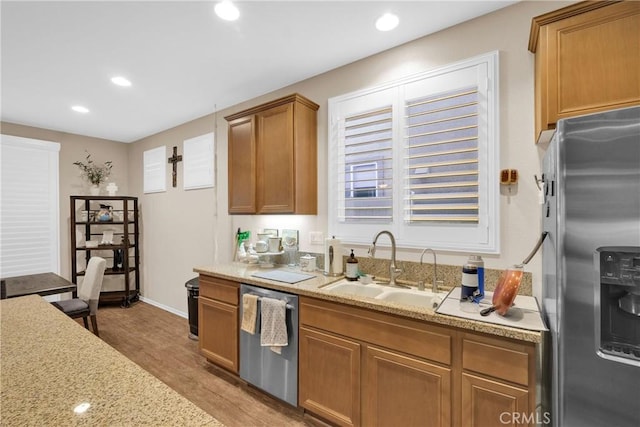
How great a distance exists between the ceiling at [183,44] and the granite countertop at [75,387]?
1918 millimetres

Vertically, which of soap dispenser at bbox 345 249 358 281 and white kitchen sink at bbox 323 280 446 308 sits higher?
soap dispenser at bbox 345 249 358 281

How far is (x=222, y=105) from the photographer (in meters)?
3.49

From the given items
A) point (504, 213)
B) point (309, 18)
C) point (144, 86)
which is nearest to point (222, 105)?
point (144, 86)

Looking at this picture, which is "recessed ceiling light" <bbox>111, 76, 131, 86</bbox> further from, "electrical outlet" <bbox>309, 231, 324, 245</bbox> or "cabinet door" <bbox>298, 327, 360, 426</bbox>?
"cabinet door" <bbox>298, 327, 360, 426</bbox>

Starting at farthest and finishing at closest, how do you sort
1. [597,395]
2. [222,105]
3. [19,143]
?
[19,143] < [222,105] < [597,395]

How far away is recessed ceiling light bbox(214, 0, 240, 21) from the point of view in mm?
1798

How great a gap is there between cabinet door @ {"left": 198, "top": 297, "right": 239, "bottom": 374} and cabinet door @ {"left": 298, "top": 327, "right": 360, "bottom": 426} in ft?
2.36

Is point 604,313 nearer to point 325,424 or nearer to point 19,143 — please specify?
point 325,424

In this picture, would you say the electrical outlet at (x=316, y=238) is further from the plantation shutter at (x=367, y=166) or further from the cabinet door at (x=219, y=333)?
the cabinet door at (x=219, y=333)

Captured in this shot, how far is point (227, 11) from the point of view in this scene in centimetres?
186

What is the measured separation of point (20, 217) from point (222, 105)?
3.27 m

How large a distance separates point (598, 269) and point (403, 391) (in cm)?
110

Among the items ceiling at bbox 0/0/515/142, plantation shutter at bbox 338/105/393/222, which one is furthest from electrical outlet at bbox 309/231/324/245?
ceiling at bbox 0/0/515/142

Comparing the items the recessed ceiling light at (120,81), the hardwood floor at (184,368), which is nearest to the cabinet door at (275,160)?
the recessed ceiling light at (120,81)
